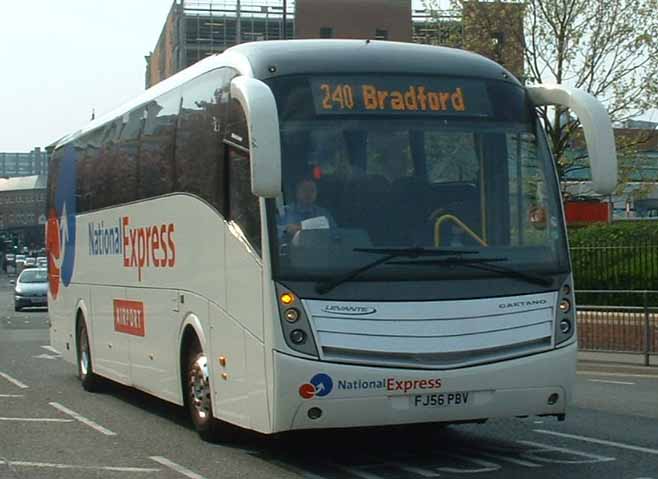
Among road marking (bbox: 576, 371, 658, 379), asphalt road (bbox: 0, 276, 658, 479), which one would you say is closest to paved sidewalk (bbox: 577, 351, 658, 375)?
road marking (bbox: 576, 371, 658, 379)

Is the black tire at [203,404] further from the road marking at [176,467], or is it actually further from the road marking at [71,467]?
the road marking at [71,467]

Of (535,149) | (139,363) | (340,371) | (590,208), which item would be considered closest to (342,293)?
(340,371)

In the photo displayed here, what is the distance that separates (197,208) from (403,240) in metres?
2.53

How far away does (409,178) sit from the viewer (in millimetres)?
9656

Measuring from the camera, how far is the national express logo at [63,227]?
58.3 ft

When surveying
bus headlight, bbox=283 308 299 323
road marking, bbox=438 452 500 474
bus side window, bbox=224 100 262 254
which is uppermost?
bus side window, bbox=224 100 262 254

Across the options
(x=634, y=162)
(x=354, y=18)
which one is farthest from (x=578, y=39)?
(x=354, y=18)

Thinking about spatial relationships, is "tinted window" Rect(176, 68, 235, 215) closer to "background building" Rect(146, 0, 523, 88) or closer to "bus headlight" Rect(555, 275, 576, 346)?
"bus headlight" Rect(555, 275, 576, 346)

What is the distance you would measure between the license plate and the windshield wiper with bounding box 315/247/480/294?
978mm

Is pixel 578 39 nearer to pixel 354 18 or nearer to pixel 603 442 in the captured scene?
pixel 603 442

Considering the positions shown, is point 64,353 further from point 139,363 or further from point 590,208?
point 590,208

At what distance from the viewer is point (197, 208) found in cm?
1127

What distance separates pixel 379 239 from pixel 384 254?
0.15 meters

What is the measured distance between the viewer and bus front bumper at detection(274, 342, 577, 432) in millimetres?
8984
